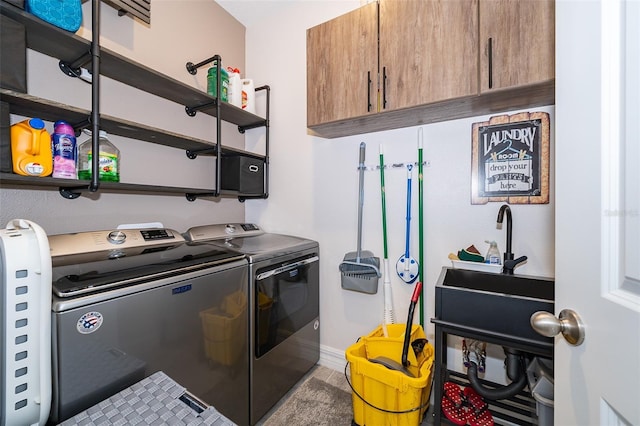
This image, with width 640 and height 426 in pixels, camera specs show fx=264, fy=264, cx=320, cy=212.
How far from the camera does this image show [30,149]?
1074mm

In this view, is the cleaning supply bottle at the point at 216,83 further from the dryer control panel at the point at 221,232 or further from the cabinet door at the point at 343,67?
the dryer control panel at the point at 221,232

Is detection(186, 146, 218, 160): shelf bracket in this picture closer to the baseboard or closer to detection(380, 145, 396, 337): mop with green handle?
detection(380, 145, 396, 337): mop with green handle

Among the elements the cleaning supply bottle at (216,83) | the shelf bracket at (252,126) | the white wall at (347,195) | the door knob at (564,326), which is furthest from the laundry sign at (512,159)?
the cleaning supply bottle at (216,83)

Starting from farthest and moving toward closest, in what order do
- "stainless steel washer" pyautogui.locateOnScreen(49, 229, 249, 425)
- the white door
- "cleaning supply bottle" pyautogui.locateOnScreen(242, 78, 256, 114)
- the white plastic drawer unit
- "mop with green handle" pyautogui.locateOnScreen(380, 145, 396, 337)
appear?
"cleaning supply bottle" pyautogui.locateOnScreen(242, 78, 256, 114), "mop with green handle" pyautogui.locateOnScreen(380, 145, 396, 337), "stainless steel washer" pyautogui.locateOnScreen(49, 229, 249, 425), the white plastic drawer unit, the white door

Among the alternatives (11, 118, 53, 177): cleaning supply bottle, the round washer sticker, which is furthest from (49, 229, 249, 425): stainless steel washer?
(11, 118, 53, 177): cleaning supply bottle

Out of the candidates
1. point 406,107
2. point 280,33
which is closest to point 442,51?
point 406,107

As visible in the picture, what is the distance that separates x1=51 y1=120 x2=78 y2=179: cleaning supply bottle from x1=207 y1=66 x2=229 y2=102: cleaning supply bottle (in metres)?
0.89

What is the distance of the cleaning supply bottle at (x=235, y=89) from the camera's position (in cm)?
201

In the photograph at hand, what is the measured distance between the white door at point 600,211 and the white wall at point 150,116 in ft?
6.61

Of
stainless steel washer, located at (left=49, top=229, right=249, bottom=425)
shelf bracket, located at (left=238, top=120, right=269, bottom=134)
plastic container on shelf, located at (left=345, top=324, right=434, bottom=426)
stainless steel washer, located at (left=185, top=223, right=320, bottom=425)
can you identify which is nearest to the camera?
stainless steel washer, located at (left=49, top=229, right=249, bottom=425)

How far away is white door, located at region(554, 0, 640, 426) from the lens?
45cm

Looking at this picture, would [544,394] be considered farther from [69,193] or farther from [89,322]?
[69,193]

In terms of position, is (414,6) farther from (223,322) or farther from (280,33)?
(223,322)

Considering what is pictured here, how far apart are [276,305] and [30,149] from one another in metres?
1.37
